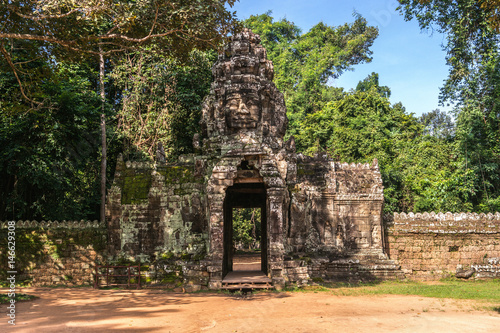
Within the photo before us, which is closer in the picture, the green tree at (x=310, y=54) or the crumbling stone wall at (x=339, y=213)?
the crumbling stone wall at (x=339, y=213)

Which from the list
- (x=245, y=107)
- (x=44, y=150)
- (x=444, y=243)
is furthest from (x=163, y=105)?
(x=444, y=243)

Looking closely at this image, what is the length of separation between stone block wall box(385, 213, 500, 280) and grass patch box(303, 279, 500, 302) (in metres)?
0.95

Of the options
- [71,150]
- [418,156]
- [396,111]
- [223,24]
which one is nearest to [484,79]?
[418,156]

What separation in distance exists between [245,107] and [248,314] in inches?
264

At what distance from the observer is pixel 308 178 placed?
15.2m

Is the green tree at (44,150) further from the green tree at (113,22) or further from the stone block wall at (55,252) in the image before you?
the green tree at (113,22)

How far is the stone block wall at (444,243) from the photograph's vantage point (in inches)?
605

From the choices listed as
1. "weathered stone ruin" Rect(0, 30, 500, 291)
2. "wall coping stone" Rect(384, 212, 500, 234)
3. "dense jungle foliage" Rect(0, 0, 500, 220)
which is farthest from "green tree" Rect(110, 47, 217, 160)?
"wall coping stone" Rect(384, 212, 500, 234)

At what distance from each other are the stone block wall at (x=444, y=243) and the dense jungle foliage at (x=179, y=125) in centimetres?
520

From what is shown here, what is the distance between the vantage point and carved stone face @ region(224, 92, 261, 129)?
13.3m

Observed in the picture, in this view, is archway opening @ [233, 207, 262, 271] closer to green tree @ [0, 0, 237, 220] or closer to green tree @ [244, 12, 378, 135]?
green tree @ [244, 12, 378, 135]

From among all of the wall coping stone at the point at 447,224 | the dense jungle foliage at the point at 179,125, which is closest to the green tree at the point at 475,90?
the dense jungle foliage at the point at 179,125

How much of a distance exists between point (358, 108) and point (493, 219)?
13256mm

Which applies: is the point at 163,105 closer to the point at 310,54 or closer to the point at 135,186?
the point at 135,186
